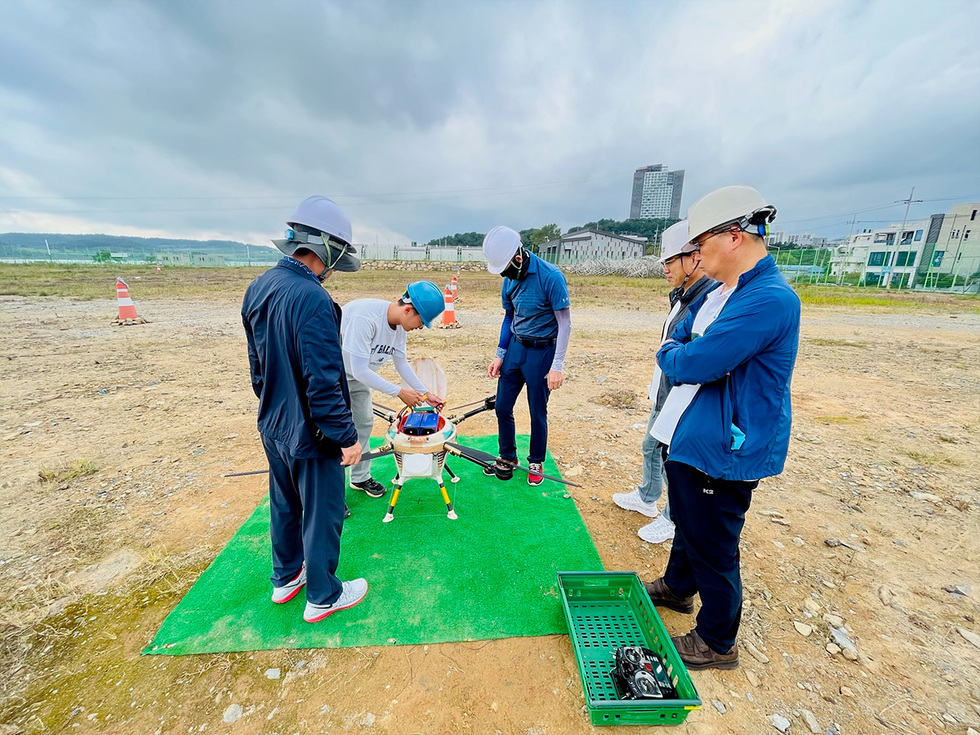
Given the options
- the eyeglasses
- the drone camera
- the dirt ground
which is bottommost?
the dirt ground

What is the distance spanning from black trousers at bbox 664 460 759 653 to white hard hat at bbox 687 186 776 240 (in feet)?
3.46

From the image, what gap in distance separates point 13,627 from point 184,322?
10473 mm

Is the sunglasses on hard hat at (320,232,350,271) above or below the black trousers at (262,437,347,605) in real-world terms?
above

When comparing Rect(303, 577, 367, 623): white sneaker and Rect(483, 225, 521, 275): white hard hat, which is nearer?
Rect(303, 577, 367, 623): white sneaker

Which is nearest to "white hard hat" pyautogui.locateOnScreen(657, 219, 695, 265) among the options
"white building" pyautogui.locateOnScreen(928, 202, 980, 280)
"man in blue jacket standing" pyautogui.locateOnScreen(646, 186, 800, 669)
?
"man in blue jacket standing" pyautogui.locateOnScreen(646, 186, 800, 669)

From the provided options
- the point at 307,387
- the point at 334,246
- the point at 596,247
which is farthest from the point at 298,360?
the point at 596,247

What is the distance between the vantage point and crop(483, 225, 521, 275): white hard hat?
3104 mm

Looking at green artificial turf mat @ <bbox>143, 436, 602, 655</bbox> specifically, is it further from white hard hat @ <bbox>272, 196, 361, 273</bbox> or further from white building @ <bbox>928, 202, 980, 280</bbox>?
white building @ <bbox>928, 202, 980, 280</bbox>

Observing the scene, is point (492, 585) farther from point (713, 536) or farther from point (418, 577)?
point (713, 536)

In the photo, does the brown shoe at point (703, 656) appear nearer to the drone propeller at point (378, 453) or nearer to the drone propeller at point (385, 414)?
the drone propeller at point (378, 453)

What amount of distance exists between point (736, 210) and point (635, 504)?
8.10ft

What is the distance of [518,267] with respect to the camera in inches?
125

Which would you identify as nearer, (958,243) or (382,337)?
(382,337)

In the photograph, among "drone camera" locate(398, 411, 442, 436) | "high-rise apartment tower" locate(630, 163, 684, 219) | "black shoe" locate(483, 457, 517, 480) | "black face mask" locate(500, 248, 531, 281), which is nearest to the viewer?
"drone camera" locate(398, 411, 442, 436)
